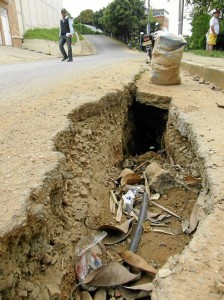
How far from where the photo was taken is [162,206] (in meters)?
2.54

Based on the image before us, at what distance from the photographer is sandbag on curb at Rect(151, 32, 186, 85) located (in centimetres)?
470

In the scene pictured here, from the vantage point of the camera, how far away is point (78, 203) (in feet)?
7.13

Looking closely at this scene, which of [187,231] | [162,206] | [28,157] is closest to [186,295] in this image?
[187,231]

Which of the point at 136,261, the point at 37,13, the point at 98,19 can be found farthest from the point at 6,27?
the point at 98,19

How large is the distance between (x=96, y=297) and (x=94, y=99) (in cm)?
211

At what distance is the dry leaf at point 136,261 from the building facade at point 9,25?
1938 cm

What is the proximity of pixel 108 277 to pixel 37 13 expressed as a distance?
2553 cm

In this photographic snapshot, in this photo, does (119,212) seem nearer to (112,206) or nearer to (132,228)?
(112,206)

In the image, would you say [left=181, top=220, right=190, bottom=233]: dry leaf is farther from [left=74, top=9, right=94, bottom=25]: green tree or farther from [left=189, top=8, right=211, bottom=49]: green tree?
[left=74, top=9, right=94, bottom=25]: green tree

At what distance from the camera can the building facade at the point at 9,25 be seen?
18156 mm

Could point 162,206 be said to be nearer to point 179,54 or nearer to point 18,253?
point 18,253

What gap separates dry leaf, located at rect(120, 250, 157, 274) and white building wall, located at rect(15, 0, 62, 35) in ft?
68.9

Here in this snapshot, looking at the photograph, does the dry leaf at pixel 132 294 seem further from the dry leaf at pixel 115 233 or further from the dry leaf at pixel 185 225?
the dry leaf at pixel 185 225

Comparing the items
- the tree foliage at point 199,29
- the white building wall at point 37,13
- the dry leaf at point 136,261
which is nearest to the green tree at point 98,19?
the white building wall at point 37,13
